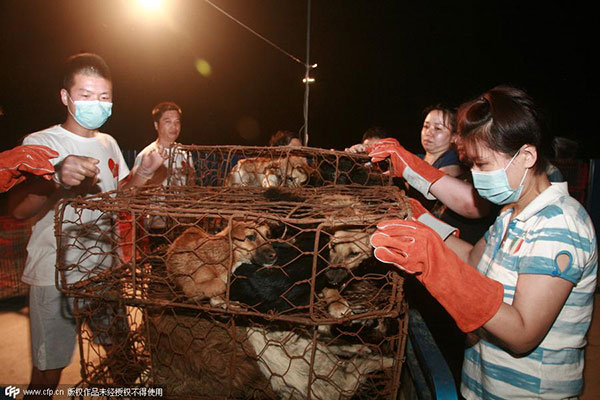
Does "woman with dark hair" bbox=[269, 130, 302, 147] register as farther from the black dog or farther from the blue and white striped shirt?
the blue and white striped shirt

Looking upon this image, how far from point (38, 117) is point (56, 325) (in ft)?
21.7

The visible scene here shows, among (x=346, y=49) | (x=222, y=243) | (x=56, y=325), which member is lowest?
(x=56, y=325)

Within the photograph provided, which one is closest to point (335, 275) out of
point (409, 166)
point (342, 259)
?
point (342, 259)

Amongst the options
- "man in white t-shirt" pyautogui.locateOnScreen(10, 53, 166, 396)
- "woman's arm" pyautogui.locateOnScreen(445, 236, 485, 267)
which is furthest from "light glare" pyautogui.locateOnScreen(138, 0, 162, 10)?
"woman's arm" pyautogui.locateOnScreen(445, 236, 485, 267)

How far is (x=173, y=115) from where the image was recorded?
145 inches

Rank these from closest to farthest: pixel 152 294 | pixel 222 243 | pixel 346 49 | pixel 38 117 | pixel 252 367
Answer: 1. pixel 252 367
2. pixel 152 294
3. pixel 222 243
4. pixel 38 117
5. pixel 346 49

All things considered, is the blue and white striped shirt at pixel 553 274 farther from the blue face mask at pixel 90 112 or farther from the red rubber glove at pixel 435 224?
the blue face mask at pixel 90 112

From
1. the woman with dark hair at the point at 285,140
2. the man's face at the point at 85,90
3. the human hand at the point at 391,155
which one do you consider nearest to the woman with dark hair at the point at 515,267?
the human hand at the point at 391,155

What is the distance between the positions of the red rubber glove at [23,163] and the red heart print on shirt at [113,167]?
0.72 m

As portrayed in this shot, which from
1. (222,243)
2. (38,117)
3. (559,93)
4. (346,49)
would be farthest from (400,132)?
(222,243)

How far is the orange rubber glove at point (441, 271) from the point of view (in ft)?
3.36

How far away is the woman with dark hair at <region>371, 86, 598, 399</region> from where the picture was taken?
1035mm

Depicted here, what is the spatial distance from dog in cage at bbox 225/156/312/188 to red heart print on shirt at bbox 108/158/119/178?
2.51ft

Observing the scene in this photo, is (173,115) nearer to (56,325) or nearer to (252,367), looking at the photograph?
(56,325)
